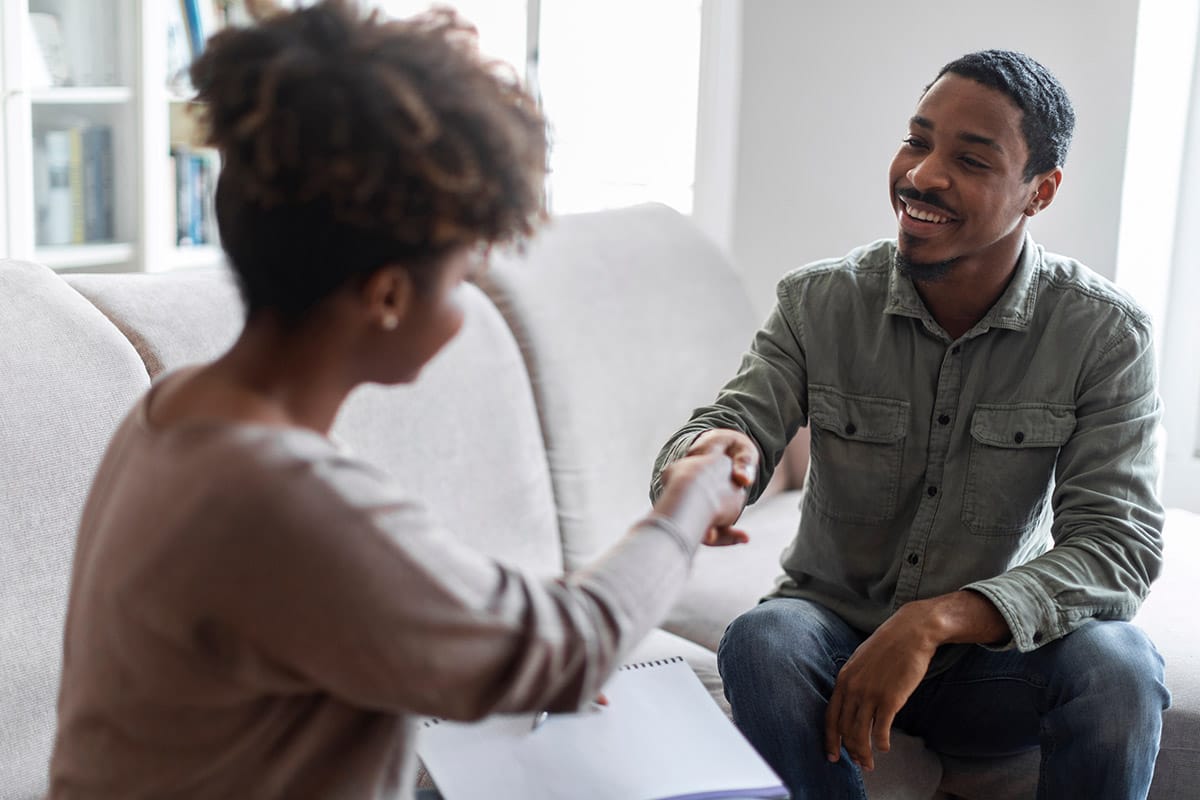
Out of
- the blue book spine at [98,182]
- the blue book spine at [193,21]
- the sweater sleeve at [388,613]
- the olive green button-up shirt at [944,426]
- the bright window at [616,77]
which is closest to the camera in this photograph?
the sweater sleeve at [388,613]

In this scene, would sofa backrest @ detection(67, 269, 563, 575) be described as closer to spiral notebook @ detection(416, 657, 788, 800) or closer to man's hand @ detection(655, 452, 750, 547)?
spiral notebook @ detection(416, 657, 788, 800)

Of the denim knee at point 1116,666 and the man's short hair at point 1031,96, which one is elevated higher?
the man's short hair at point 1031,96

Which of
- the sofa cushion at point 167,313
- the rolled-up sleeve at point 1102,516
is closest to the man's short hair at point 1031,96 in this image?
the rolled-up sleeve at point 1102,516

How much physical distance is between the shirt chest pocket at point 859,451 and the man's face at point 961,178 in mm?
181

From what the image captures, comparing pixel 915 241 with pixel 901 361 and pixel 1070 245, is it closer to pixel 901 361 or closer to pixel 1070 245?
pixel 901 361

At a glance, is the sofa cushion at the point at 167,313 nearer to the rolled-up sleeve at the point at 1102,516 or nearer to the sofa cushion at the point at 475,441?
the sofa cushion at the point at 475,441

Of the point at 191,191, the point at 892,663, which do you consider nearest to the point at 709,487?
the point at 892,663

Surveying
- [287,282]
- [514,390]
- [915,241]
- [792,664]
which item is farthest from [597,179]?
[287,282]

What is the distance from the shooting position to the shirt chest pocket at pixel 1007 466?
1537 millimetres

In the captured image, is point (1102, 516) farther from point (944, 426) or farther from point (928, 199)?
point (928, 199)

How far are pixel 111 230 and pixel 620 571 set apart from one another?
244cm

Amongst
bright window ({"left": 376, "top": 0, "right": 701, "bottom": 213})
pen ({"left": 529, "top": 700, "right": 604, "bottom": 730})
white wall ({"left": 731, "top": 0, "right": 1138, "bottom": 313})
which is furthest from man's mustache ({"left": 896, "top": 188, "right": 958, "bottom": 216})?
bright window ({"left": 376, "top": 0, "right": 701, "bottom": 213})

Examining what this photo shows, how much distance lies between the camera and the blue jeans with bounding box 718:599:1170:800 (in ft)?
4.40

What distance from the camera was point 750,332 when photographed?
7.79 ft
